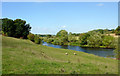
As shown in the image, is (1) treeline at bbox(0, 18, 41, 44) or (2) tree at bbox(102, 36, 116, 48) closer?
(1) treeline at bbox(0, 18, 41, 44)

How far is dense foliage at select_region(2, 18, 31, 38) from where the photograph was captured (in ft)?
274

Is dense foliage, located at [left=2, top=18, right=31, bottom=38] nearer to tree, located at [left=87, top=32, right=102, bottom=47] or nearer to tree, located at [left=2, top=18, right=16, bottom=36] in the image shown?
tree, located at [left=2, top=18, right=16, bottom=36]

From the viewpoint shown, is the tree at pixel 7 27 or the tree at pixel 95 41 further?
the tree at pixel 95 41

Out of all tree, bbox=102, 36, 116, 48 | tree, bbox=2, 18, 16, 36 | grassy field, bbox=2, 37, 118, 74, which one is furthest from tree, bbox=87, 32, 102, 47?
grassy field, bbox=2, 37, 118, 74

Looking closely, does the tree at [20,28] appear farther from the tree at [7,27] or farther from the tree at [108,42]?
the tree at [108,42]

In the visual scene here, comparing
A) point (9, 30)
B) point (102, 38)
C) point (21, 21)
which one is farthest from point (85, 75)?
point (102, 38)

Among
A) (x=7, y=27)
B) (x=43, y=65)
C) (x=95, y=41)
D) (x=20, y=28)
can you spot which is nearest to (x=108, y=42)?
(x=95, y=41)

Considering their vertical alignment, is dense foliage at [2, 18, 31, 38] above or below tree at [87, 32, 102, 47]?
above

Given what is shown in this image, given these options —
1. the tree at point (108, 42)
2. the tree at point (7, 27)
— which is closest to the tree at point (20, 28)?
the tree at point (7, 27)

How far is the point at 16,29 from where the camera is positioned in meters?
88.2

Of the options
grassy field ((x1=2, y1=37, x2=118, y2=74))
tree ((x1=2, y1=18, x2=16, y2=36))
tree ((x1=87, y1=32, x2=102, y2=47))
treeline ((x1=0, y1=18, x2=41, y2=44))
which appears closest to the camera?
grassy field ((x1=2, y1=37, x2=118, y2=74))

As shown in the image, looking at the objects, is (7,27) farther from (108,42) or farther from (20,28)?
(108,42)

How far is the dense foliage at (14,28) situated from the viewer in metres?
83.5

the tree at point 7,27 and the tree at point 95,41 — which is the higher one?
the tree at point 7,27
